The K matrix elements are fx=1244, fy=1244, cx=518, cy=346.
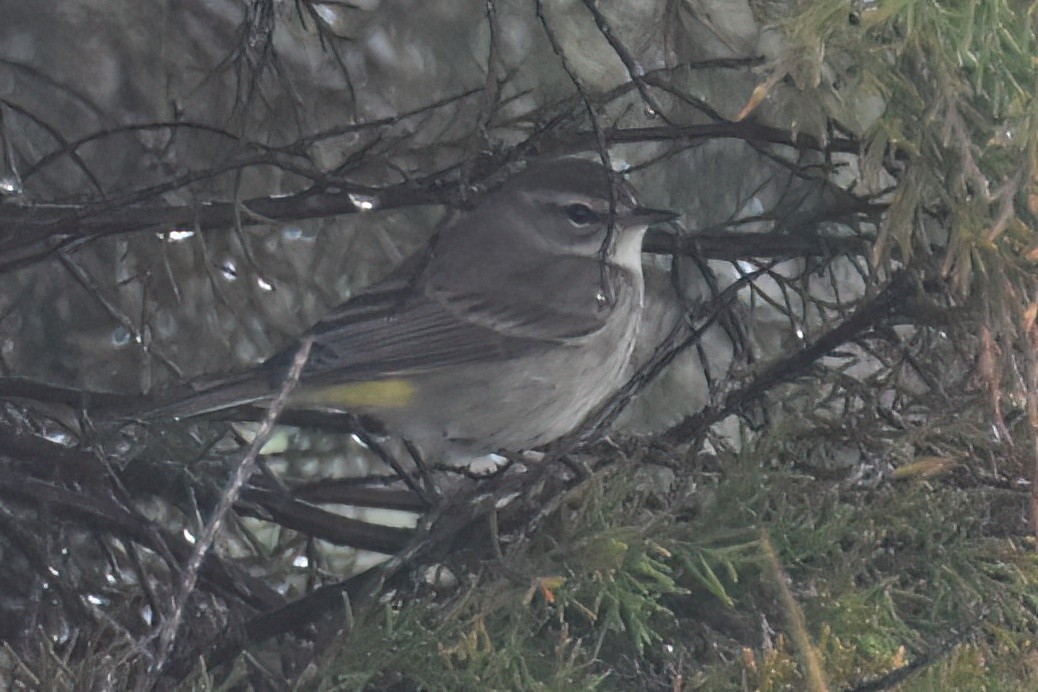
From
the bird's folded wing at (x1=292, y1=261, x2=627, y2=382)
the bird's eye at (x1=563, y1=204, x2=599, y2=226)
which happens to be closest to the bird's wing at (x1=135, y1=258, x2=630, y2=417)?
the bird's folded wing at (x1=292, y1=261, x2=627, y2=382)

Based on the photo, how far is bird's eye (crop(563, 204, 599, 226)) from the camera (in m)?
3.67

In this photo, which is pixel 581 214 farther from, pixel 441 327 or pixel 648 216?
pixel 441 327

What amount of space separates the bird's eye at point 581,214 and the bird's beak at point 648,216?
407 mm

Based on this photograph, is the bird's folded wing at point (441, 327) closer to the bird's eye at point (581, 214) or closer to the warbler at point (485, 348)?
the warbler at point (485, 348)

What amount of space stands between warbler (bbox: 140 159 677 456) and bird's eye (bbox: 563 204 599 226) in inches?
2.6

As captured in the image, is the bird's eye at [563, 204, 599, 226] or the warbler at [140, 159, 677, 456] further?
the bird's eye at [563, 204, 599, 226]

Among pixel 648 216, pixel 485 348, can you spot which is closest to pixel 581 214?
pixel 648 216

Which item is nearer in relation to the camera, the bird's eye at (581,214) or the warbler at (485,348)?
the warbler at (485,348)

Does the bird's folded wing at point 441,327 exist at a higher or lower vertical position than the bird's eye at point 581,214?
lower

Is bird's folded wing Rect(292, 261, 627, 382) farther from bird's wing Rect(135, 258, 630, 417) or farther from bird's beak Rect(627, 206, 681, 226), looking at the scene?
bird's beak Rect(627, 206, 681, 226)

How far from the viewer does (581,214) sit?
12.1 feet

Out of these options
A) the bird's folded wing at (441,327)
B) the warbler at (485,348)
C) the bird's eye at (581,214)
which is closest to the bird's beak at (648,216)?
the warbler at (485,348)

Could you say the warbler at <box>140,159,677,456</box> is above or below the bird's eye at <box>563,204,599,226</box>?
below

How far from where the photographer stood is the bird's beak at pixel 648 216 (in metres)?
3.18
